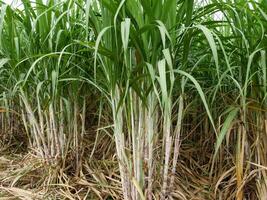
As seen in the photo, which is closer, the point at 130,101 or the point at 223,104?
the point at 130,101

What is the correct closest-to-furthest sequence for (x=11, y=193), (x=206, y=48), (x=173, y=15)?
1. (x=173, y=15)
2. (x=206, y=48)
3. (x=11, y=193)

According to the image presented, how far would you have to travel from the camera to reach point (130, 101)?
91 centimetres

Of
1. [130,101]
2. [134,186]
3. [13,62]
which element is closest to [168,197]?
[134,186]

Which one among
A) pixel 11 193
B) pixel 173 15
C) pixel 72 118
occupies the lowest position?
pixel 11 193

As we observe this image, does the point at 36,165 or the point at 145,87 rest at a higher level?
the point at 145,87

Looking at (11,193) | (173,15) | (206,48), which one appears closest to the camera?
(173,15)

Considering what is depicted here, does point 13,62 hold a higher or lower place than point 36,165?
higher

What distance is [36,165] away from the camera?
1.31m

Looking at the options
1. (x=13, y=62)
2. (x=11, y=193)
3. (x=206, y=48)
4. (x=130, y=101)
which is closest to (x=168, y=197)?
(x=130, y=101)

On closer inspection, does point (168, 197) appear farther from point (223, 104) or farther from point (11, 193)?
point (11, 193)

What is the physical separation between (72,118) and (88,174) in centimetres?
21

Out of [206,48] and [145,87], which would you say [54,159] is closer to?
[145,87]

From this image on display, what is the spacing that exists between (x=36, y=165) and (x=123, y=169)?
0.48 metres

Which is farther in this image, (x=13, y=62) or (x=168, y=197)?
(x=13, y=62)
